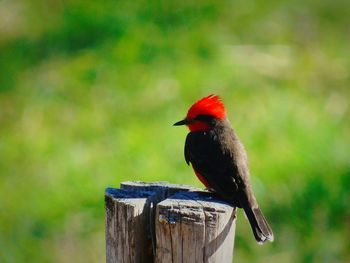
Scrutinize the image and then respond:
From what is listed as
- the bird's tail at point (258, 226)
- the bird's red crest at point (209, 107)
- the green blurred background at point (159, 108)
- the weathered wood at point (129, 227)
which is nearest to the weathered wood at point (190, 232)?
the weathered wood at point (129, 227)

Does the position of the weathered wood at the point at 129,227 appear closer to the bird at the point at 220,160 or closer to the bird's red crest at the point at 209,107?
the bird at the point at 220,160

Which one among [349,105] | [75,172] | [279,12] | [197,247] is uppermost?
[279,12]

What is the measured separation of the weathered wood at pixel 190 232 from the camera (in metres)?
3.88

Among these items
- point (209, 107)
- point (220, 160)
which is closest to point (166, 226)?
point (220, 160)

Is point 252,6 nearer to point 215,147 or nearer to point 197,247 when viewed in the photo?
point 215,147

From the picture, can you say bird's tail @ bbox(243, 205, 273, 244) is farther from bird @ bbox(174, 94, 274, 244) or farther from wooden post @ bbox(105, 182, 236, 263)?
wooden post @ bbox(105, 182, 236, 263)

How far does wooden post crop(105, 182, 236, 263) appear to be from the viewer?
3.88m

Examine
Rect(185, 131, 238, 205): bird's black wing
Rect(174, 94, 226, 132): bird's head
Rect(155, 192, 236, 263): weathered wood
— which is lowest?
Rect(155, 192, 236, 263): weathered wood

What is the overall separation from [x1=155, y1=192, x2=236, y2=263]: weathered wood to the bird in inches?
25.4

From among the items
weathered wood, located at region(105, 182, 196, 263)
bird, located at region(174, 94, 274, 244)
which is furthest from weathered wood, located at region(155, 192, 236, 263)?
bird, located at region(174, 94, 274, 244)

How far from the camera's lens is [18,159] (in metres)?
8.09

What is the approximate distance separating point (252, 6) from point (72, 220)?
4.58 metres

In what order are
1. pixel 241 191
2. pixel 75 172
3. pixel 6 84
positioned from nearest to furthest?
pixel 241 191, pixel 75 172, pixel 6 84

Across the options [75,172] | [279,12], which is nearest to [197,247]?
[75,172]
